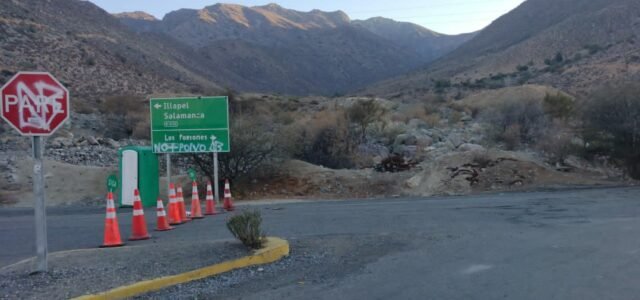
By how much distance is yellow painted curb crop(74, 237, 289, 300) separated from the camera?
7605mm

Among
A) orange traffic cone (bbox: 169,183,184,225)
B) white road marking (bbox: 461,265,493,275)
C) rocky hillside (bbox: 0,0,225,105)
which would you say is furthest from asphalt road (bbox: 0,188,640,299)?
rocky hillside (bbox: 0,0,225,105)

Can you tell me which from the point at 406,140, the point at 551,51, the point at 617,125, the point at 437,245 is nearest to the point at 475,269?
the point at 437,245

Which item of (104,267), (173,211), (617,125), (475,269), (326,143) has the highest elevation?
(326,143)

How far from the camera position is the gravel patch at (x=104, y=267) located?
25.4 ft

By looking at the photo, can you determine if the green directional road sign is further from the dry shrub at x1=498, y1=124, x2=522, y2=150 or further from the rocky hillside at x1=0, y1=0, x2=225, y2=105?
the rocky hillside at x1=0, y1=0, x2=225, y2=105

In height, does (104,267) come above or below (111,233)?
below

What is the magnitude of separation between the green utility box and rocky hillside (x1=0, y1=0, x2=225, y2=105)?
3235 centimetres

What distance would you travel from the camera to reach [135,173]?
19.8 meters

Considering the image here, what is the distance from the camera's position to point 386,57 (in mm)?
157500

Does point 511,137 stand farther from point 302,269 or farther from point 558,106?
point 302,269

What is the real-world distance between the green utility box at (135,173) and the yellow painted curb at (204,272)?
10132 millimetres

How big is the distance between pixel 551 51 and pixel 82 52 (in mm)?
56908

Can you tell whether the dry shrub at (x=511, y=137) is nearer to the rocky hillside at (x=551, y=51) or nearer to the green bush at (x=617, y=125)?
the green bush at (x=617, y=125)

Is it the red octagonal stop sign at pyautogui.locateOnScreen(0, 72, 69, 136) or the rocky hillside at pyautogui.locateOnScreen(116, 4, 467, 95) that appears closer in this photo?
the red octagonal stop sign at pyautogui.locateOnScreen(0, 72, 69, 136)
